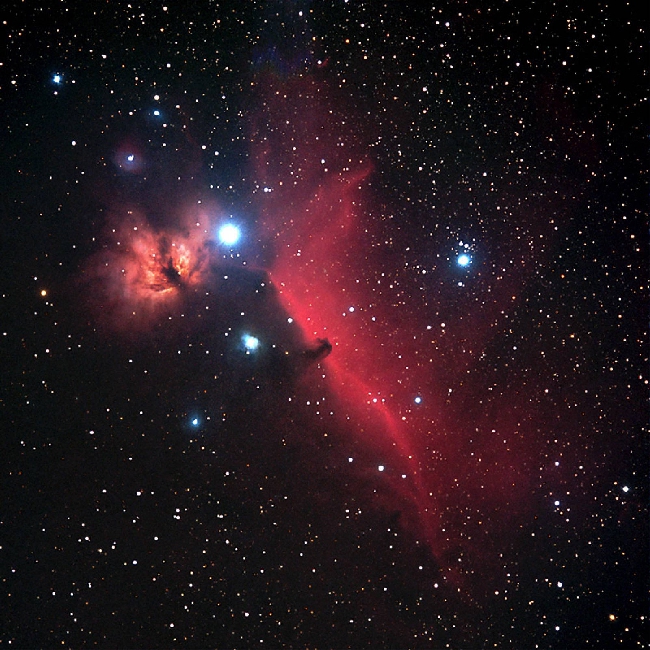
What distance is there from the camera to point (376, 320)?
1.59 feet

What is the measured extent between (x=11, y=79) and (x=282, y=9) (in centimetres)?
33

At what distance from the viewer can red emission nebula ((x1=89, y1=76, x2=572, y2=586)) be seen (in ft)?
1.57

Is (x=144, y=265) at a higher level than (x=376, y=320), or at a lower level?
higher

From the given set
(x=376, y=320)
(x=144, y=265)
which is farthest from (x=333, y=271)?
(x=144, y=265)

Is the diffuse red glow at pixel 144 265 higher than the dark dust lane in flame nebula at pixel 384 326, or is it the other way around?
the diffuse red glow at pixel 144 265

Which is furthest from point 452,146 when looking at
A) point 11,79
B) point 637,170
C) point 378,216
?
point 11,79

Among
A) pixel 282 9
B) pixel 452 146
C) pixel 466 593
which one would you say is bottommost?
pixel 466 593

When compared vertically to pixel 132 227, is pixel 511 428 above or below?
below

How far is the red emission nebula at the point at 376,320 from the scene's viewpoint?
0.48 meters

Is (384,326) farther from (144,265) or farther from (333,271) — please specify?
(144,265)

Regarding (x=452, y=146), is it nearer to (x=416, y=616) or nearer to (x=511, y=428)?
(x=511, y=428)

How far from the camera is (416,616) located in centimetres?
49

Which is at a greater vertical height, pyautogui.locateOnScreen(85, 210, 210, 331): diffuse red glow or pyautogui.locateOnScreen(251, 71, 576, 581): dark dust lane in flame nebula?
pyautogui.locateOnScreen(85, 210, 210, 331): diffuse red glow

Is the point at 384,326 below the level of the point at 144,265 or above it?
below
